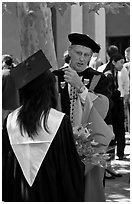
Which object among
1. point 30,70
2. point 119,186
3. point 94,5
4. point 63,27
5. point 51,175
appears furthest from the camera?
point 63,27

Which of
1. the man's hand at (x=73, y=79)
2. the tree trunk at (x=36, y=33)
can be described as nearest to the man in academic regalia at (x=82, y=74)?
the man's hand at (x=73, y=79)

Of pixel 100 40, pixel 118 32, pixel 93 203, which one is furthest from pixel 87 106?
pixel 118 32

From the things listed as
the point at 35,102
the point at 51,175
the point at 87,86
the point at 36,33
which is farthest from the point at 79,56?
the point at 36,33

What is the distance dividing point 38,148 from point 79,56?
1.77m

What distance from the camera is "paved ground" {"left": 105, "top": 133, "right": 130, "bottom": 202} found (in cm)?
640

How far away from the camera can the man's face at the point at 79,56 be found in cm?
457

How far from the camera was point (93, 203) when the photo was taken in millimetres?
3289

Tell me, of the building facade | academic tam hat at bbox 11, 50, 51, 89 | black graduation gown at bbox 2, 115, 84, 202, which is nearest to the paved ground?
black graduation gown at bbox 2, 115, 84, 202

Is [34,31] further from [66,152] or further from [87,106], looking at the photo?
[66,152]

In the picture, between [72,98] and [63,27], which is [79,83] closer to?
[72,98]

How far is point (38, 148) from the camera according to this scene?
2.95 m

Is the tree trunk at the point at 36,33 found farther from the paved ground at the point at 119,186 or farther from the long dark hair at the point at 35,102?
the long dark hair at the point at 35,102

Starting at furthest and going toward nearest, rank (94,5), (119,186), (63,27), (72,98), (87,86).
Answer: (63,27), (119,186), (94,5), (87,86), (72,98)

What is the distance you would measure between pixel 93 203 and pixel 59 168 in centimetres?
48
